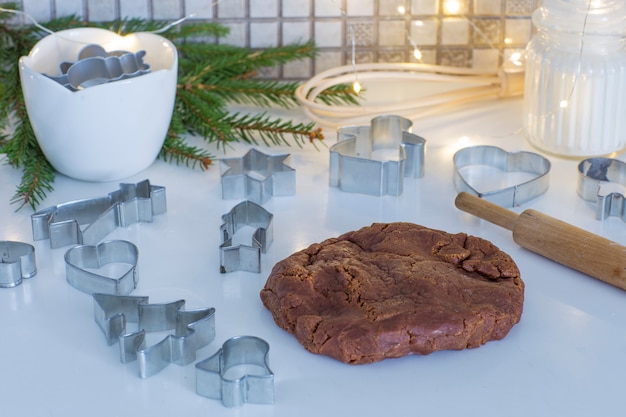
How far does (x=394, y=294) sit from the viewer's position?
64 cm

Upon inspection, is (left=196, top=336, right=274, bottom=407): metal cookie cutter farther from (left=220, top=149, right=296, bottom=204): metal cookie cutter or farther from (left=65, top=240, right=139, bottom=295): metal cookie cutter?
(left=220, top=149, right=296, bottom=204): metal cookie cutter

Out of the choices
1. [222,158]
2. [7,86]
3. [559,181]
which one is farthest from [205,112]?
[559,181]

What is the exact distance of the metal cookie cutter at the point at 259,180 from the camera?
82 cm

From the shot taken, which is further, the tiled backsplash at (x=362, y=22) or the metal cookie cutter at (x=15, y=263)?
the tiled backsplash at (x=362, y=22)

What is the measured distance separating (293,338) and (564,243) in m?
0.21

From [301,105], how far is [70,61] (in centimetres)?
22

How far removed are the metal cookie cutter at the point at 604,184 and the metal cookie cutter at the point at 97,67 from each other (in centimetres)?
38

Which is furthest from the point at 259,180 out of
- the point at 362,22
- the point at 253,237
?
the point at 362,22

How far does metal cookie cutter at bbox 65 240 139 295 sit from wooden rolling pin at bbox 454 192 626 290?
0.27 meters

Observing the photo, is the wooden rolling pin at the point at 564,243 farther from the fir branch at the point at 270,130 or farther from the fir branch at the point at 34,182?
the fir branch at the point at 34,182

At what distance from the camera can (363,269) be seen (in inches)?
26.2

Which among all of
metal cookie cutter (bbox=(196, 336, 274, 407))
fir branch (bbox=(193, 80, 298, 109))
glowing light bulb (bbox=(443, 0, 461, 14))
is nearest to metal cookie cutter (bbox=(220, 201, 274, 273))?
metal cookie cutter (bbox=(196, 336, 274, 407))

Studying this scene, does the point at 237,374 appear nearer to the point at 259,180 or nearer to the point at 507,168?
the point at 259,180

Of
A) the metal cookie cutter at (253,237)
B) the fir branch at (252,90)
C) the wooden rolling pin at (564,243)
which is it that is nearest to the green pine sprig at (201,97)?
the fir branch at (252,90)
